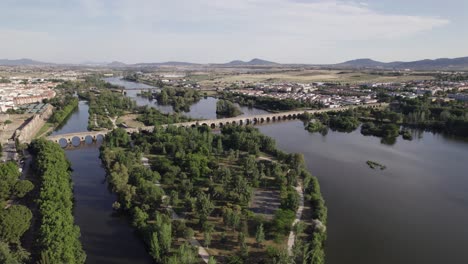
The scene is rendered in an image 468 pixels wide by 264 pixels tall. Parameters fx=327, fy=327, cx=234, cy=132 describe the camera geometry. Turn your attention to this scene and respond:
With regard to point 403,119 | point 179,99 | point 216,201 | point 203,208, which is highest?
point 179,99

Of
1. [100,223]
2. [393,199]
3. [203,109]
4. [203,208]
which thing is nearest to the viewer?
[203,208]

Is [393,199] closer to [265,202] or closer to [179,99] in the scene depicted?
[265,202]

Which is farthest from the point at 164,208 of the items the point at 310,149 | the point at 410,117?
the point at 410,117

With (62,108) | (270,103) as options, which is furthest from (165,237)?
(270,103)

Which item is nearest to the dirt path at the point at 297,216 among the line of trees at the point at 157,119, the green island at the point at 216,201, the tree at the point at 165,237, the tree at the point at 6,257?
the green island at the point at 216,201

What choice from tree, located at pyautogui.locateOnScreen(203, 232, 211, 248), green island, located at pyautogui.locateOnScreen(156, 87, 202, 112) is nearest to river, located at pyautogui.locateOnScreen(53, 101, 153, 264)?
tree, located at pyautogui.locateOnScreen(203, 232, 211, 248)

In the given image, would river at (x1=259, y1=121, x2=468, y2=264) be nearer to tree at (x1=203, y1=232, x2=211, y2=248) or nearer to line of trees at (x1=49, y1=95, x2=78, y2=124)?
tree at (x1=203, y1=232, x2=211, y2=248)
